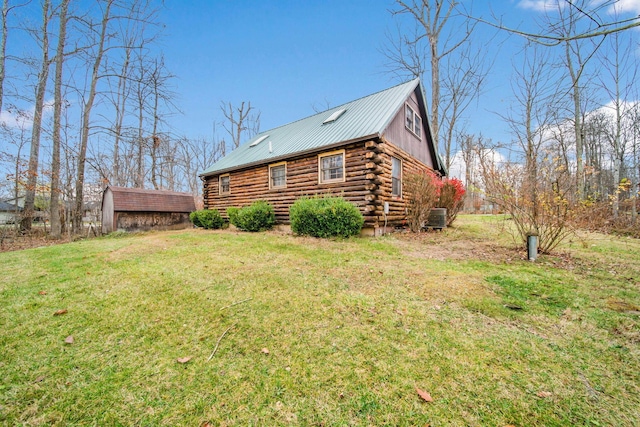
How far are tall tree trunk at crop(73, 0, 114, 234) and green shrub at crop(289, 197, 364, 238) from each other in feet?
36.3

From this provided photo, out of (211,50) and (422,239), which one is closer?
(422,239)

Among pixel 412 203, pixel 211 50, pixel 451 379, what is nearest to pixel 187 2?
pixel 211 50

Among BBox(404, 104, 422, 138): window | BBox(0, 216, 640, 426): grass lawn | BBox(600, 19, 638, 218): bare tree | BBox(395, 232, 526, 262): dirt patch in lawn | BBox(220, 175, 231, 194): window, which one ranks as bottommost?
BBox(0, 216, 640, 426): grass lawn

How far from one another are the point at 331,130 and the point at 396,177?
3.23 metres

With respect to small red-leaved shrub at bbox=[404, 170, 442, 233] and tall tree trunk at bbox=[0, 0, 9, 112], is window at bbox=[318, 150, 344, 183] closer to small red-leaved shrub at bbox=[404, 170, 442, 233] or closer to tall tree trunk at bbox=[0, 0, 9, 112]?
small red-leaved shrub at bbox=[404, 170, 442, 233]

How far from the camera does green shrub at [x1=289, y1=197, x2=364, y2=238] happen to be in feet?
24.2

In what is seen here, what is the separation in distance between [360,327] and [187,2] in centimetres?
1549

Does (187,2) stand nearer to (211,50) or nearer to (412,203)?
(211,50)

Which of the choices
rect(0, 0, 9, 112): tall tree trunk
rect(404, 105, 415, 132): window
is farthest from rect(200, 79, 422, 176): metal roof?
rect(0, 0, 9, 112): tall tree trunk

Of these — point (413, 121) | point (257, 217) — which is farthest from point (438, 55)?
point (257, 217)

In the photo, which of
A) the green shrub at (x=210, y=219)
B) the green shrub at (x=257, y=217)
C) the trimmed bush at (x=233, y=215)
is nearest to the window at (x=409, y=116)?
the green shrub at (x=257, y=217)

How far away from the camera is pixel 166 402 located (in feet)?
5.53

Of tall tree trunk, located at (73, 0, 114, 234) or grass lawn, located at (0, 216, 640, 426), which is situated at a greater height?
tall tree trunk, located at (73, 0, 114, 234)

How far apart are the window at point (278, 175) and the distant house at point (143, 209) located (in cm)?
618
